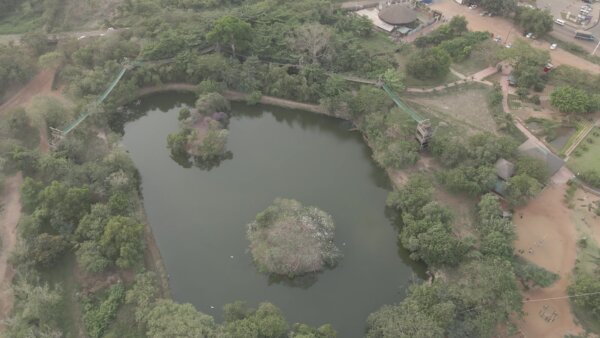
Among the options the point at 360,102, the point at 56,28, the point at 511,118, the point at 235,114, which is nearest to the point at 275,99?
the point at 235,114

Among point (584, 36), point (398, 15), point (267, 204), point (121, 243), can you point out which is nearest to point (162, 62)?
point (267, 204)

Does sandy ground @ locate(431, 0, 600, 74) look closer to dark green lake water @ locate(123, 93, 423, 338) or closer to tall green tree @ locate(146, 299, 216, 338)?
dark green lake water @ locate(123, 93, 423, 338)

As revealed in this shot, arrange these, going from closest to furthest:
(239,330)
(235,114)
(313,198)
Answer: (239,330), (313,198), (235,114)

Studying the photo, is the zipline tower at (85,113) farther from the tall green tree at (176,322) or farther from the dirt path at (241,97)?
the tall green tree at (176,322)

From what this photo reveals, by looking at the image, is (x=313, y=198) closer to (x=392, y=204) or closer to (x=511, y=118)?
(x=392, y=204)

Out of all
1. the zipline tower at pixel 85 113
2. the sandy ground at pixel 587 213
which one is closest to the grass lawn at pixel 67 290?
the zipline tower at pixel 85 113

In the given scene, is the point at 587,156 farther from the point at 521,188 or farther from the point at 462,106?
the point at 462,106
